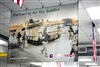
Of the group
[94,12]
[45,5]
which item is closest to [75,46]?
[45,5]

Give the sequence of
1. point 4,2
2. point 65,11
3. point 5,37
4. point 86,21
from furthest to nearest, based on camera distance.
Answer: point 5,37
point 86,21
point 4,2
point 65,11

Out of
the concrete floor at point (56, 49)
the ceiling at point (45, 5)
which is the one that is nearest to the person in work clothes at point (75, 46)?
the concrete floor at point (56, 49)

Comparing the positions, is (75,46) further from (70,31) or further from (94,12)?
(94,12)

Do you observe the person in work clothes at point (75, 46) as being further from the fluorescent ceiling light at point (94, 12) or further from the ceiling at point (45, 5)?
the fluorescent ceiling light at point (94, 12)

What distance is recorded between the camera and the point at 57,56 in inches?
178

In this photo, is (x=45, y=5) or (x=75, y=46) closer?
(x=75, y=46)

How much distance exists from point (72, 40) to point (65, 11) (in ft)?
2.89

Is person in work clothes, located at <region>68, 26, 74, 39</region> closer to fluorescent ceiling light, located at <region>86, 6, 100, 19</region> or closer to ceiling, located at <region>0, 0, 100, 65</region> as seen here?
ceiling, located at <region>0, 0, 100, 65</region>

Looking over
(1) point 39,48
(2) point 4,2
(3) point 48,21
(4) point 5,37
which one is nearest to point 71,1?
(3) point 48,21

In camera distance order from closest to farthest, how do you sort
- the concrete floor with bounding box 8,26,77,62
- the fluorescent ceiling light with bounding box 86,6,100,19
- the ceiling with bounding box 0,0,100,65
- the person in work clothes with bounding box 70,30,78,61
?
the person in work clothes with bounding box 70,30,78,61
the concrete floor with bounding box 8,26,77,62
the ceiling with bounding box 0,0,100,65
the fluorescent ceiling light with bounding box 86,6,100,19

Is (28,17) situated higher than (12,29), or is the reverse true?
(28,17)

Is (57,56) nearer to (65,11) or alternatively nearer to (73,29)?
(73,29)

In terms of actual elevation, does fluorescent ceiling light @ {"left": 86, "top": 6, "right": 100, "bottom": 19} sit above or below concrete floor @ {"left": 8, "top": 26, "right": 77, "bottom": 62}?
above

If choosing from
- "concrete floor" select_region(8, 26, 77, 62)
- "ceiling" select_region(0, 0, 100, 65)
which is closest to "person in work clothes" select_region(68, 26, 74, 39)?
"concrete floor" select_region(8, 26, 77, 62)
